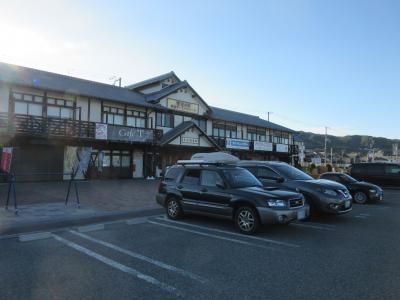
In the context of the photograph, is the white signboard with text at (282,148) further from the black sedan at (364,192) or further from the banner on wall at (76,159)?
the black sedan at (364,192)

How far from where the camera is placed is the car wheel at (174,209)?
31.6 ft

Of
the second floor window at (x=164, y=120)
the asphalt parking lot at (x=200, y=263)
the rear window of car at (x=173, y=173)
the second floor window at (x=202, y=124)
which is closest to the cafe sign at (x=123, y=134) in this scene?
the second floor window at (x=164, y=120)

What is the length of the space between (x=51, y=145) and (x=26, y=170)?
218 centimetres

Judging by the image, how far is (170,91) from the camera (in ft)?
94.7

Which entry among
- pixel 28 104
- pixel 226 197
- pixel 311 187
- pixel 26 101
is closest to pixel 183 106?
pixel 28 104

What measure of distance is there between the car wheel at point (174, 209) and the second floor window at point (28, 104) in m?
14.2

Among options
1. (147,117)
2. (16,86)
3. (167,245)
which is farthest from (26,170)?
(167,245)

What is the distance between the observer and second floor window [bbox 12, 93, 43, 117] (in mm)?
19844

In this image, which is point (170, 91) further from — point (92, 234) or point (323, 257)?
point (323, 257)

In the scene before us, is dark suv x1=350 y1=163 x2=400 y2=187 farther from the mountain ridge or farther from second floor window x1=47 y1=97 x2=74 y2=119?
the mountain ridge

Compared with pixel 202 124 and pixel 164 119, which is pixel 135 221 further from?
pixel 202 124

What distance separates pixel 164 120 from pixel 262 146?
13.8m

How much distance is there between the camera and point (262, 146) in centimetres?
3775

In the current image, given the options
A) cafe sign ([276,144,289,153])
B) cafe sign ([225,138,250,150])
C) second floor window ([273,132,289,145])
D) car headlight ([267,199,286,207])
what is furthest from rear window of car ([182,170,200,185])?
second floor window ([273,132,289,145])
